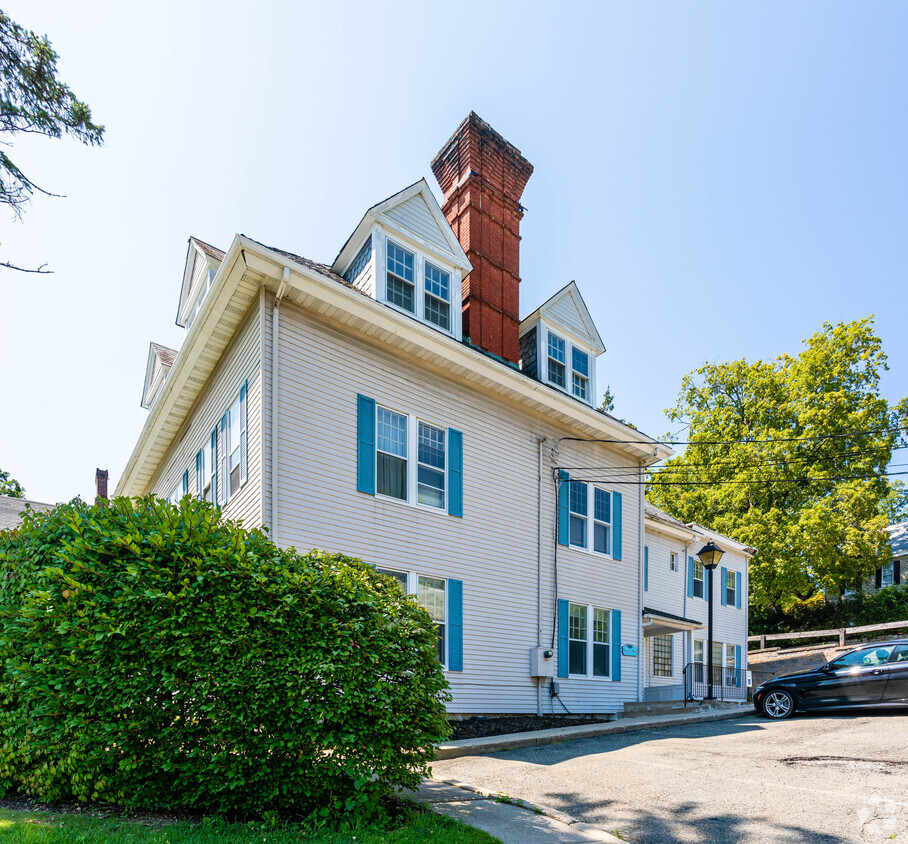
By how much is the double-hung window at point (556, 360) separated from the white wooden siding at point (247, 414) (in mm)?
6895

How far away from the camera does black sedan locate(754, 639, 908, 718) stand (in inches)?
496

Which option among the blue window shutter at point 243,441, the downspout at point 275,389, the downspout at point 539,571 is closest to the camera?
the downspout at point 275,389

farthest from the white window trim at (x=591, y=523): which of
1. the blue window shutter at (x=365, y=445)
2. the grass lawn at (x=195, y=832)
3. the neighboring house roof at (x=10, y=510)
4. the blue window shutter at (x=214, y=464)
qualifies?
the neighboring house roof at (x=10, y=510)

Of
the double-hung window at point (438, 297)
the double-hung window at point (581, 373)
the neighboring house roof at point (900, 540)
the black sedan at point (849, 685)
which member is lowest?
the black sedan at point (849, 685)

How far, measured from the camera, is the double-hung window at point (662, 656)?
21.3m

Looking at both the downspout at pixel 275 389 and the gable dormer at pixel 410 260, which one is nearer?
the downspout at pixel 275 389

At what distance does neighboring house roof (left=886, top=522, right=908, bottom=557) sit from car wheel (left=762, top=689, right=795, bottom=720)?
32.5 m

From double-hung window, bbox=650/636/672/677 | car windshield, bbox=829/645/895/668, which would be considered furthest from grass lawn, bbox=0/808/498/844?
double-hung window, bbox=650/636/672/677

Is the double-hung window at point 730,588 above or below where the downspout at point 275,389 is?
below

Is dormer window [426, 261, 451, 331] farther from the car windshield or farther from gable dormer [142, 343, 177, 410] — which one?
the car windshield

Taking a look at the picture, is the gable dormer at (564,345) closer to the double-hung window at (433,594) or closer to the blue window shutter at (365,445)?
the blue window shutter at (365,445)

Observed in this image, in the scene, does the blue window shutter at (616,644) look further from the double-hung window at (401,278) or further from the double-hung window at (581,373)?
the double-hung window at (401,278)

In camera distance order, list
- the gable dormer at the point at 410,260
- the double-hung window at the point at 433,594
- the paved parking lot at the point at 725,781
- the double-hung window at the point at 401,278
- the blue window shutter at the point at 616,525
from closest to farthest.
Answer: the paved parking lot at the point at 725,781, the double-hung window at the point at 433,594, the gable dormer at the point at 410,260, the double-hung window at the point at 401,278, the blue window shutter at the point at 616,525

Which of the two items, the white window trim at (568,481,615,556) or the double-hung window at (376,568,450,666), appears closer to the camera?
the double-hung window at (376,568,450,666)
